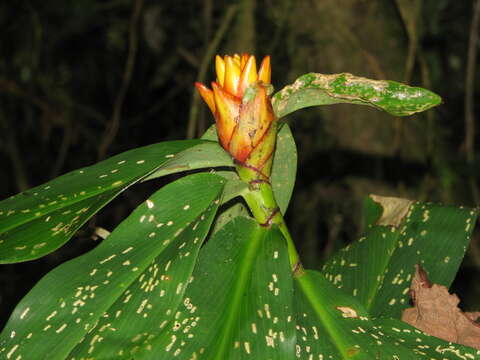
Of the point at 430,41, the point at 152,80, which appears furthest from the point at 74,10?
the point at 430,41

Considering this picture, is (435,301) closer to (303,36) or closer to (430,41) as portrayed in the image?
(303,36)

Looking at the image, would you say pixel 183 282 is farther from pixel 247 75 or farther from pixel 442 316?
pixel 442 316

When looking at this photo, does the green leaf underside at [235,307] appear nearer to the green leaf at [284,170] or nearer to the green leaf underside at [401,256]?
the green leaf at [284,170]

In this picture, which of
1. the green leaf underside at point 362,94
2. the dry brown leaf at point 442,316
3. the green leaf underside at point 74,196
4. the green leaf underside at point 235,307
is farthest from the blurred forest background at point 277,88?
the dry brown leaf at point 442,316

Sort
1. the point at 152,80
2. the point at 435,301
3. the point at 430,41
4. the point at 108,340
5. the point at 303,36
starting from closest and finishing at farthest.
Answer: the point at 108,340 < the point at 435,301 < the point at 303,36 < the point at 430,41 < the point at 152,80

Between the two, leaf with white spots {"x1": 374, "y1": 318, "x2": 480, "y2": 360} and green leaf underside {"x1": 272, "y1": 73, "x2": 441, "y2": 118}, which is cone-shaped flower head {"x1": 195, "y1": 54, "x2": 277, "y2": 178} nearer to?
green leaf underside {"x1": 272, "y1": 73, "x2": 441, "y2": 118}

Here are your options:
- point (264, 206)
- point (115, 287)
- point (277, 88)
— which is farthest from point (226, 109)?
point (277, 88)
